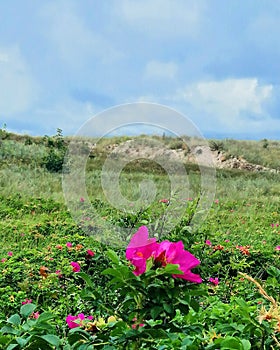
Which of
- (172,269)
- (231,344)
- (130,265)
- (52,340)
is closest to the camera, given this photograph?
(172,269)

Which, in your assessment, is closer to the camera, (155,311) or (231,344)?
(155,311)

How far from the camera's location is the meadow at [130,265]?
1430 millimetres

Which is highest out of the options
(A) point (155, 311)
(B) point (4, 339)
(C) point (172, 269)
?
(C) point (172, 269)

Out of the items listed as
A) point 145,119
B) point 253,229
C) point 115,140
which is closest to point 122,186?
point 253,229

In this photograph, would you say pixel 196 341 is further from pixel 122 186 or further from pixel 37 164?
pixel 37 164

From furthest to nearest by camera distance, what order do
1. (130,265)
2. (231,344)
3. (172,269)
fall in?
(130,265) → (231,344) → (172,269)

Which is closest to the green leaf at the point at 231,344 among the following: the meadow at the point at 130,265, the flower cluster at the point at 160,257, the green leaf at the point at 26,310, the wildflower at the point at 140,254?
the meadow at the point at 130,265

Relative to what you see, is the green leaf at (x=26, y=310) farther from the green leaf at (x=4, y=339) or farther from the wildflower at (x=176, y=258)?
the wildflower at (x=176, y=258)

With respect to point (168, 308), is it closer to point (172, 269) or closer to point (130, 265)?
point (172, 269)

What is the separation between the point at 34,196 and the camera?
9.15 metres

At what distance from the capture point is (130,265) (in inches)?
83.7

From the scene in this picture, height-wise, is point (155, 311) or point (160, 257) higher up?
point (160, 257)


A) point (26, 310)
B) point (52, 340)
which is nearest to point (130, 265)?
point (26, 310)

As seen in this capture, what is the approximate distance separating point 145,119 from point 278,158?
14.0m
